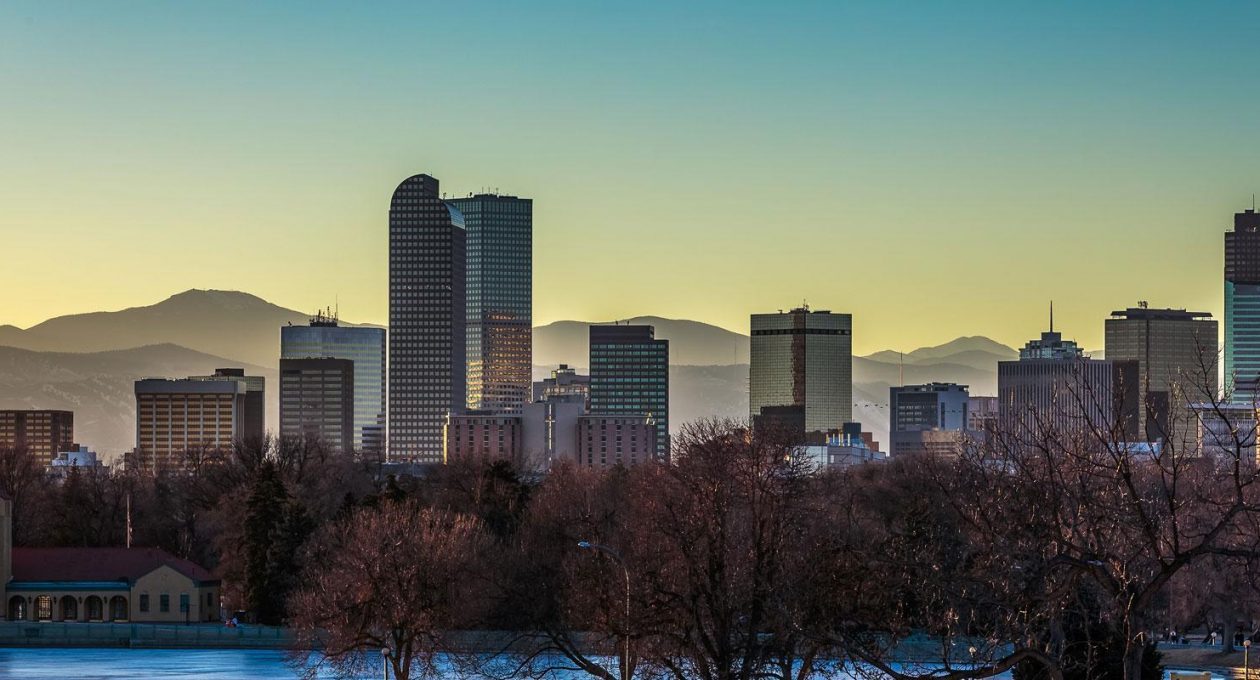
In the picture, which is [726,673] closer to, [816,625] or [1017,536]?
[816,625]

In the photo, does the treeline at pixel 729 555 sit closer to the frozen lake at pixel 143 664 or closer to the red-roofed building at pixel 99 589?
the frozen lake at pixel 143 664

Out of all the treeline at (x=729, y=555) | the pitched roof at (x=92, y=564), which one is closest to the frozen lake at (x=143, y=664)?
the treeline at (x=729, y=555)

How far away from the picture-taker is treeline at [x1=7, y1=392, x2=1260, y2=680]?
2456 centimetres

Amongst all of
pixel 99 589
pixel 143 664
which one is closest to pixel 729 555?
pixel 143 664

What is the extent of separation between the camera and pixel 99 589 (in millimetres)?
108062

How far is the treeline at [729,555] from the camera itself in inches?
967

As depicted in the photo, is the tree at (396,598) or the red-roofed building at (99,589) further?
the red-roofed building at (99,589)

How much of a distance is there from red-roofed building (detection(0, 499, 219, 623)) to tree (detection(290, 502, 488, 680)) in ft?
81.7

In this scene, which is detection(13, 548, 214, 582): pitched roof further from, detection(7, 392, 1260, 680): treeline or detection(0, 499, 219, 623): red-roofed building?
detection(7, 392, 1260, 680): treeline

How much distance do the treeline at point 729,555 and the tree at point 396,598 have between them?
0.15m

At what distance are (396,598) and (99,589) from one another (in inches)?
1454

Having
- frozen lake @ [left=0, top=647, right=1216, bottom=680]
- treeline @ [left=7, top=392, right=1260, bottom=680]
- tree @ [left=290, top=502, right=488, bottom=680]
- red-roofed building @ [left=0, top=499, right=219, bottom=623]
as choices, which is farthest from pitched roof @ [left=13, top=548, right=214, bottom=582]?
tree @ [left=290, top=502, right=488, bottom=680]

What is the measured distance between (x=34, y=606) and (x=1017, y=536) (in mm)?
88964

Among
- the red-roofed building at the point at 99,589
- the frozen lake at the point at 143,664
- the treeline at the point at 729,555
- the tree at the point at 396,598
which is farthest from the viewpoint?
the red-roofed building at the point at 99,589
